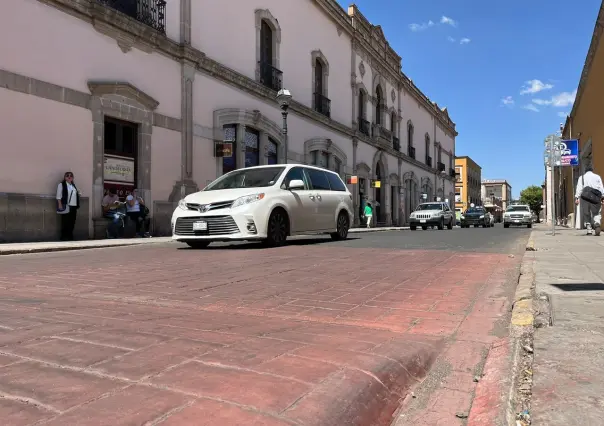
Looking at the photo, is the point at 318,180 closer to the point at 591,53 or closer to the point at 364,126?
the point at 591,53

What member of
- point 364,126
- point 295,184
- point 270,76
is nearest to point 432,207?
point 364,126

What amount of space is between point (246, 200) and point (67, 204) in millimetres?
5241

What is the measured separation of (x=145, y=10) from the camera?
1460 cm

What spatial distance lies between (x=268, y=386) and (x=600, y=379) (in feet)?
5.04

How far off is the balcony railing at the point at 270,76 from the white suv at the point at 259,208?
1065cm

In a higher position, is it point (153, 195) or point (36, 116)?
point (36, 116)

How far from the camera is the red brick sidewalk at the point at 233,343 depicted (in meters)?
1.95

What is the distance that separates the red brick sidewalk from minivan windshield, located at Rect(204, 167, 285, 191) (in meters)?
4.15

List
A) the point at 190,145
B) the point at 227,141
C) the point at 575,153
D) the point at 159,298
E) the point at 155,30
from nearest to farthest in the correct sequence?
the point at 159,298 → the point at 155,30 → the point at 190,145 → the point at 227,141 → the point at 575,153

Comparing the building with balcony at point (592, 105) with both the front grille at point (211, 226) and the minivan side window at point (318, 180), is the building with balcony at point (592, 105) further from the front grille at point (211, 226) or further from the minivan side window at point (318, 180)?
the front grille at point (211, 226)

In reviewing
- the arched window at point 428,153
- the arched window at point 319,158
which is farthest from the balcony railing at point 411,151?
the arched window at point 319,158

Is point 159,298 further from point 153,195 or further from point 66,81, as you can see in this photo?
point 153,195

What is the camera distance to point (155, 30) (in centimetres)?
1462

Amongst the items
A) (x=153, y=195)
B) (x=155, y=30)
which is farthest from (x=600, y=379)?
(x=155, y=30)
